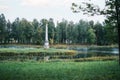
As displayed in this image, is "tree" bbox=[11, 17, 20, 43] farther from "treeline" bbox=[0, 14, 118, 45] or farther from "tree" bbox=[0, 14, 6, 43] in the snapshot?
"tree" bbox=[0, 14, 6, 43]

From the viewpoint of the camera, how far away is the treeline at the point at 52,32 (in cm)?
11169

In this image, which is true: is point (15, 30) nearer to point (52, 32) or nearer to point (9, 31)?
point (9, 31)

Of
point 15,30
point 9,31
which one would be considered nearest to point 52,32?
point 15,30

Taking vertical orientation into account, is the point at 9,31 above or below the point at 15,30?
below

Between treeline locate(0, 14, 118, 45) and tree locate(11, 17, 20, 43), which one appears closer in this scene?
treeline locate(0, 14, 118, 45)

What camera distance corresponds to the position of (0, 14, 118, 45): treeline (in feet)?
366

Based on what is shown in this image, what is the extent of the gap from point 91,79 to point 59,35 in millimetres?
109651

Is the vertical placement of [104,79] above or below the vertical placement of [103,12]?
below

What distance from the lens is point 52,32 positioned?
116 m

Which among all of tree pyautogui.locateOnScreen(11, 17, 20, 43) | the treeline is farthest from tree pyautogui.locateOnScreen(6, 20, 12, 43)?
tree pyautogui.locateOnScreen(11, 17, 20, 43)

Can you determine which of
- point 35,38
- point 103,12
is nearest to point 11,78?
point 103,12

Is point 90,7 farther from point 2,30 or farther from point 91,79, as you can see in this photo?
point 2,30

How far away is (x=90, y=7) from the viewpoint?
66.8ft

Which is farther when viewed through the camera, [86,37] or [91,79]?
[86,37]
